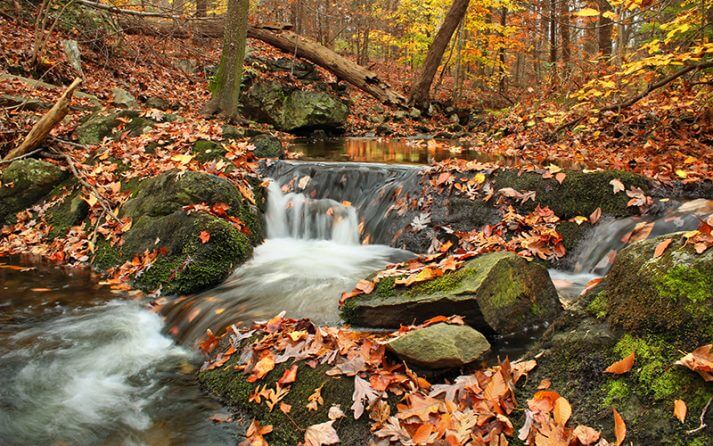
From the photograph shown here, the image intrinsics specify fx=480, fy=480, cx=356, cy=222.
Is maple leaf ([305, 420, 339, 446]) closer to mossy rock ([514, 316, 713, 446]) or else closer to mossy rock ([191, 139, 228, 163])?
mossy rock ([514, 316, 713, 446])

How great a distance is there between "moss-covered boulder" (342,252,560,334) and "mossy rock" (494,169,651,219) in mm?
2101

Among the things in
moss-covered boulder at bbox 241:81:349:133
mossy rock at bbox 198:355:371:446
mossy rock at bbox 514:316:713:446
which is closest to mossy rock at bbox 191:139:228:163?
mossy rock at bbox 198:355:371:446

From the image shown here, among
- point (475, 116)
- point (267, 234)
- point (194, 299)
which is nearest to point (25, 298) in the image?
point (194, 299)

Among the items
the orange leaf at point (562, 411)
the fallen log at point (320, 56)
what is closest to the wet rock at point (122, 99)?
the fallen log at point (320, 56)

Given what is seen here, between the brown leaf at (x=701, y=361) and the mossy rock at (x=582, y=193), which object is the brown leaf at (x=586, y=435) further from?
the mossy rock at (x=582, y=193)

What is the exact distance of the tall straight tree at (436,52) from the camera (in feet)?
54.2

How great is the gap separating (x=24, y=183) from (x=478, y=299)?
7.63 meters

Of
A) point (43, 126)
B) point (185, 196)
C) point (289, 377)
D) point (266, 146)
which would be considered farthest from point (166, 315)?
point (266, 146)

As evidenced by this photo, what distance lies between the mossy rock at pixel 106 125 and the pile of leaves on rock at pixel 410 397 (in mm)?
6792

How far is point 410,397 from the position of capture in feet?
9.31

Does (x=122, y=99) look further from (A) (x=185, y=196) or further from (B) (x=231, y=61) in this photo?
(A) (x=185, y=196)

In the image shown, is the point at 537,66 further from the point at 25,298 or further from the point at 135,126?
the point at 25,298

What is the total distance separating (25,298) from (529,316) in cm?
553

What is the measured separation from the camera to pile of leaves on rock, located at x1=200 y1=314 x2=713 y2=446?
93.8 inches
